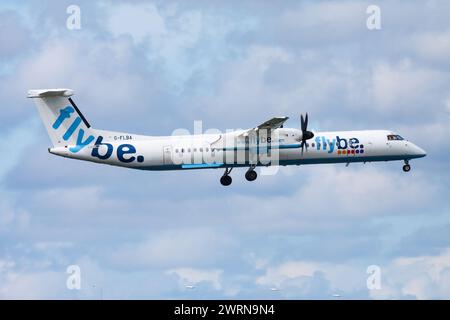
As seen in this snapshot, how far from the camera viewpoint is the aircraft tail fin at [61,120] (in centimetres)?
5534

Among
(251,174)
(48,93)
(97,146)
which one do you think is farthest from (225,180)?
(48,93)

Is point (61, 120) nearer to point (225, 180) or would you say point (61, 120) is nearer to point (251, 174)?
point (225, 180)

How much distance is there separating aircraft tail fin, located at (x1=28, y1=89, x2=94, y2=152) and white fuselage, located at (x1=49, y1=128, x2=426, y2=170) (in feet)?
1.40

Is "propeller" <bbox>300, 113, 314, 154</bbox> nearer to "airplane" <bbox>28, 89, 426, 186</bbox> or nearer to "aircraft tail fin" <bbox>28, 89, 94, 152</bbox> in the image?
"airplane" <bbox>28, 89, 426, 186</bbox>

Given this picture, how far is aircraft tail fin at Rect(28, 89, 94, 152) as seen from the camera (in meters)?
55.3

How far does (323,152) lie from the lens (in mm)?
56688

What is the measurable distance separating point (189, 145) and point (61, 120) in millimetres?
6937

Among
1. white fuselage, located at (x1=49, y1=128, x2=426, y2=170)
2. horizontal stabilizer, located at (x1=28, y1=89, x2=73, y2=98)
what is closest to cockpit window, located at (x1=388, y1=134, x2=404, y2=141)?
white fuselage, located at (x1=49, y1=128, x2=426, y2=170)

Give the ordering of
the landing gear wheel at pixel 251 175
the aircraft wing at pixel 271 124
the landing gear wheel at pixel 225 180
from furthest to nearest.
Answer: the landing gear wheel at pixel 225 180, the landing gear wheel at pixel 251 175, the aircraft wing at pixel 271 124

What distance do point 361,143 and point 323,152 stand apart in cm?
221

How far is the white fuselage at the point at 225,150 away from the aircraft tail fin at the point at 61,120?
0.43 metres

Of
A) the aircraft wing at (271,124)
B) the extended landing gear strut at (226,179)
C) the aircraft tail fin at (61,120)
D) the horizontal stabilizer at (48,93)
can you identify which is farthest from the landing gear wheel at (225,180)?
the horizontal stabilizer at (48,93)

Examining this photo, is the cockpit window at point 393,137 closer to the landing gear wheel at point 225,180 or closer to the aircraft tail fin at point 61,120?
the landing gear wheel at point 225,180
